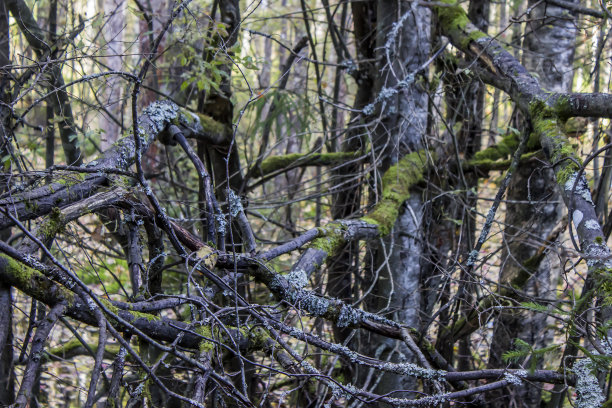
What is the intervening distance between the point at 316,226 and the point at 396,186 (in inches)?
42.7

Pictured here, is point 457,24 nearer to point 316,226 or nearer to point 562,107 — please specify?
point 562,107

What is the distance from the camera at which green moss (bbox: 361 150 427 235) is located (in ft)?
11.2

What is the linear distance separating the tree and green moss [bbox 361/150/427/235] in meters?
0.02

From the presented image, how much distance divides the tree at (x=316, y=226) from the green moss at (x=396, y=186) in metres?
0.02

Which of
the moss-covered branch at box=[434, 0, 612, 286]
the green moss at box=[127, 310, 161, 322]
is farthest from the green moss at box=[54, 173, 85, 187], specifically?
the moss-covered branch at box=[434, 0, 612, 286]

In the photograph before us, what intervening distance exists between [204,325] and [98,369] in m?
0.58

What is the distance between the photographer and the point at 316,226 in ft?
15.2

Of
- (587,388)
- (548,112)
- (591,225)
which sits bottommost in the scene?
(587,388)

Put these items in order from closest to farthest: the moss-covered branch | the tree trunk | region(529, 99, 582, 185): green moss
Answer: the moss-covered branch < region(529, 99, 582, 185): green moss < the tree trunk

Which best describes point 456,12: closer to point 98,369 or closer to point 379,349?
point 379,349

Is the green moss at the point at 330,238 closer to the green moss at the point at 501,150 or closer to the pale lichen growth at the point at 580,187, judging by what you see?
the pale lichen growth at the point at 580,187

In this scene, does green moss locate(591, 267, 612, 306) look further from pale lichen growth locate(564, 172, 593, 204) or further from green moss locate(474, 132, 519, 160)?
green moss locate(474, 132, 519, 160)

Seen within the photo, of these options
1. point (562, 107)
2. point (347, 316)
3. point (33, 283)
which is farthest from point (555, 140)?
point (33, 283)

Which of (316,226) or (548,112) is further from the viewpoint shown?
(316,226)
